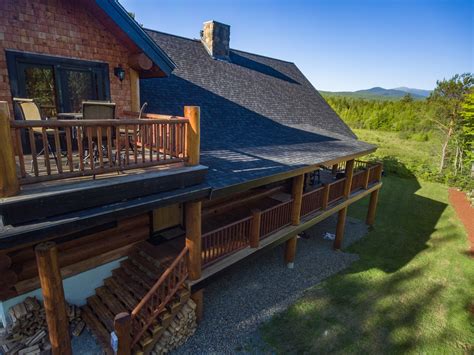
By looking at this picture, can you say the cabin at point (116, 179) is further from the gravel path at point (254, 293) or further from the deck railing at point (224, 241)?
the gravel path at point (254, 293)

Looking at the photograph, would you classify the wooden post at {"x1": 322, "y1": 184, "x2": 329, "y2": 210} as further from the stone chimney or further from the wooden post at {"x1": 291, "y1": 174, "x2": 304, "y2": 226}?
the stone chimney

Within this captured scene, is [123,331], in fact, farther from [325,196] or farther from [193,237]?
[325,196]

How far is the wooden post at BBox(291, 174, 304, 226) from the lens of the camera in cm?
876

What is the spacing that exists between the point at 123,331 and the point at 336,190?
8958 millimetres

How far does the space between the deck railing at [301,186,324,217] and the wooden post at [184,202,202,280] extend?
4.66 m

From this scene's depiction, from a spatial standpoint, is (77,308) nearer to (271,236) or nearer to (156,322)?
(156,322)

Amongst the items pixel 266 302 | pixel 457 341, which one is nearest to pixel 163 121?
pixel 266 302

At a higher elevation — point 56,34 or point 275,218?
point 56,34

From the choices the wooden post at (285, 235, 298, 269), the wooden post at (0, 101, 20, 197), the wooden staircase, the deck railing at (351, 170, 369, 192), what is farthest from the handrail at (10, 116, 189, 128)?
the deck railing at (351, 170, 369, 192)

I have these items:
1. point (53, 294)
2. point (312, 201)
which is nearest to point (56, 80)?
point (53, 294)

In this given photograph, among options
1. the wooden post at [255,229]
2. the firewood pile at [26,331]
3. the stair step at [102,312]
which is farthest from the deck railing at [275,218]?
the firewood pile at [26,331]

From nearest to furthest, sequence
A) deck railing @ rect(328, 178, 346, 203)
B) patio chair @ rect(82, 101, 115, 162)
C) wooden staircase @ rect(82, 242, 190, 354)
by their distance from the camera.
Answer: patio chair @ rect(82, 101, 115, 162)
wooden staircase @ rect(82, 242, 190, 354)
deck railing @ rect(328, 178, 346, 203)

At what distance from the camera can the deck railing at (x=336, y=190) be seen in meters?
11.2

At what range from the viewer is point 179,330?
6.67 meters
